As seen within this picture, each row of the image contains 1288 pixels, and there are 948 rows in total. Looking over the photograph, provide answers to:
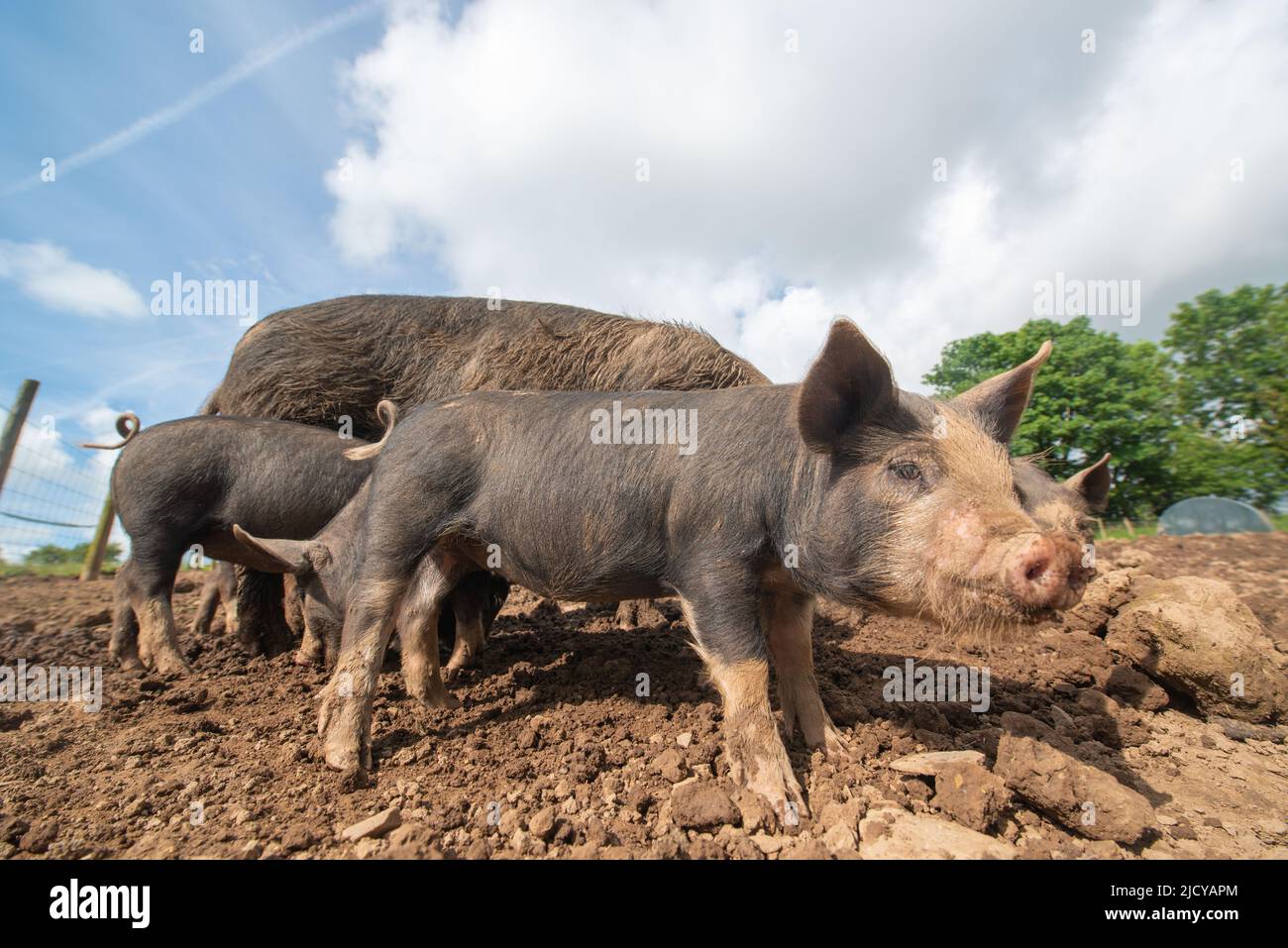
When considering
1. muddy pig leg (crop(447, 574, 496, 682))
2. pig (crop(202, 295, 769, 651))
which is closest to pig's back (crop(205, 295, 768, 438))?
pig (crop(202, 295, 769, 651))

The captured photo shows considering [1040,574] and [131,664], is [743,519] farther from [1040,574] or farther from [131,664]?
[131,664]

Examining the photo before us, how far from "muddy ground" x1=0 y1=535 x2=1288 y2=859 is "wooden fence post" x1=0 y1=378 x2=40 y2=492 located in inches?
321

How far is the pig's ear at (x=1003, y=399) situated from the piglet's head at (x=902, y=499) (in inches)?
3.9

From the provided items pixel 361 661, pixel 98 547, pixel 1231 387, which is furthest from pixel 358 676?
pixel 1231 387

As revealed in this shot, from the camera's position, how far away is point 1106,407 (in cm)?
3588

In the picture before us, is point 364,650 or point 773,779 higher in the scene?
point 364,650

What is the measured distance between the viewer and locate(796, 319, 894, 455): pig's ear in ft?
10.6

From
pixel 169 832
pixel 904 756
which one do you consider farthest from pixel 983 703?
pixel 169 832

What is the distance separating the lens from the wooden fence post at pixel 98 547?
509 inches

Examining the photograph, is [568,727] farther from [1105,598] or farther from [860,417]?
[1105,598]

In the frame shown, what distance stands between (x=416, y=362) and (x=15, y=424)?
931 cm

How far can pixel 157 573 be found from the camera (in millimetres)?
5719

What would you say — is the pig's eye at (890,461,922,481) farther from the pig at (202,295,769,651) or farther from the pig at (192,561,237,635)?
the pig at (192,561,237,635)

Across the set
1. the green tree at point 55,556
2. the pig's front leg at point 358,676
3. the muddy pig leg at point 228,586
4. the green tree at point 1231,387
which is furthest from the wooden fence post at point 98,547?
the green tree at point 1231,387
